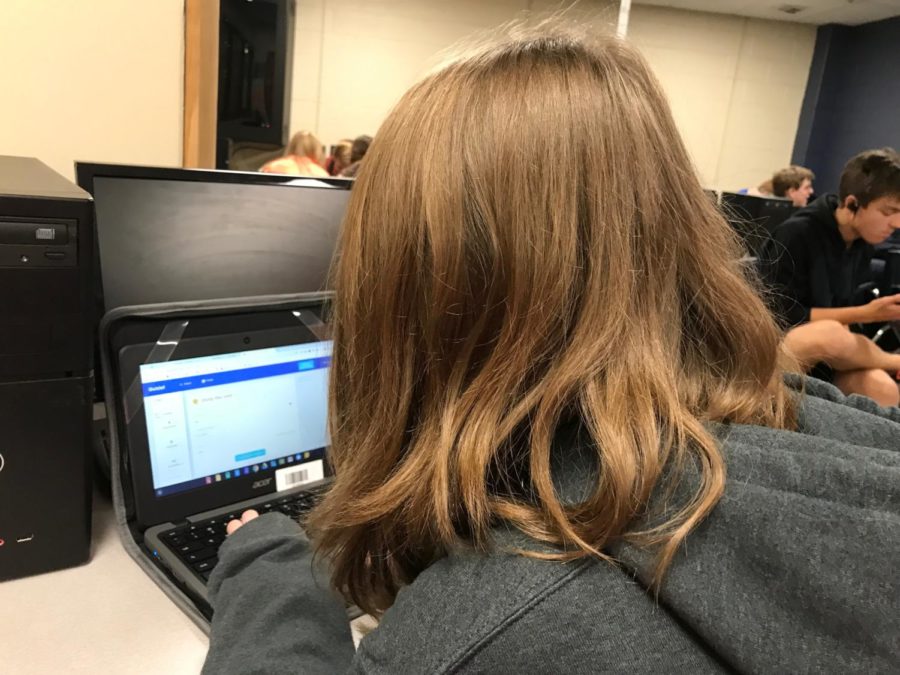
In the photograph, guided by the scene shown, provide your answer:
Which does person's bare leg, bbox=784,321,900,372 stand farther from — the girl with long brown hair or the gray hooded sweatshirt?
the gray hooded sweatshirt

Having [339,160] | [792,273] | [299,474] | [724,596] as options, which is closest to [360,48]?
[339,160]

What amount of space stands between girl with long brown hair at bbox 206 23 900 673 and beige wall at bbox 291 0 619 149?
4.28m

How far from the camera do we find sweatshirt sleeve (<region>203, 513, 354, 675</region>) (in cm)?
55

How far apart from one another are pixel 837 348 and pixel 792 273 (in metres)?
0.39

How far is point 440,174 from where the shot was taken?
0.47 meters

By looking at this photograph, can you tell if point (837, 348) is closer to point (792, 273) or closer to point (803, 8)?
point (792, 273)

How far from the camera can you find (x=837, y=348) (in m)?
1.94

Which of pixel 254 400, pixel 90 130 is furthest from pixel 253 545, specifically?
pixel 90 130

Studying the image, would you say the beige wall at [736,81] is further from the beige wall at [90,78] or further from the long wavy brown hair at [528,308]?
the long wavy brown hair at [528,308]

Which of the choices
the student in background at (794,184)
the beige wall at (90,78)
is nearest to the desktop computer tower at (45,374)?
the beige wall at (90,78)

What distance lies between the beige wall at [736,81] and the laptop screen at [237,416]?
488cm

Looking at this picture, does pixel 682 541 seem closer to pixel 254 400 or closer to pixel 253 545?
pixel 253 545

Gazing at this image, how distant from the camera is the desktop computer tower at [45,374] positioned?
644 millimetres

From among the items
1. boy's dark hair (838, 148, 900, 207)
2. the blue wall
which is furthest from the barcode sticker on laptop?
the blue wall
